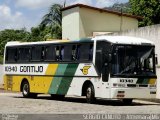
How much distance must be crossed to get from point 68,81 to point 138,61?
425 cm

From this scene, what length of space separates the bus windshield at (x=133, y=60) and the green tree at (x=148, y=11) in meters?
28.9

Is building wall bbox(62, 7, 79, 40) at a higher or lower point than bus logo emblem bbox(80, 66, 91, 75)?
higher

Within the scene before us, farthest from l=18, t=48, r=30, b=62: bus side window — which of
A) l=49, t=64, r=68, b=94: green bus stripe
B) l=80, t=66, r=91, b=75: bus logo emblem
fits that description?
l=80, t=66, r=91, b=75: bus logo emblem

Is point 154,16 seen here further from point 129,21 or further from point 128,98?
point 128,98

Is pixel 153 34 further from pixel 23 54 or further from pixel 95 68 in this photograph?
pixel 23 54

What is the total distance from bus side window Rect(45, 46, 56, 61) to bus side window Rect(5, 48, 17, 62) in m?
3.52

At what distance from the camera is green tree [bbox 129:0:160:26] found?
52081 mm

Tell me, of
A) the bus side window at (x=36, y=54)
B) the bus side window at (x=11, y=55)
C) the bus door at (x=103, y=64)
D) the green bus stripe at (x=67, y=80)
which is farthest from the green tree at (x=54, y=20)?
the bus door at (x=103, y=64)

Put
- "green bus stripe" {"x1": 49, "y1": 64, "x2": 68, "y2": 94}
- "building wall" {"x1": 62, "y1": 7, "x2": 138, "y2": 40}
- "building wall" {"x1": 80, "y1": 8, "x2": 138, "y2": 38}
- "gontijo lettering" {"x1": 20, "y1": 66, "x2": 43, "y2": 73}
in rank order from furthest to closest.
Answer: "building wall" {"x1": 80, "y1": 8, "x2": 138, "y2": 38} → "building wall" {"x1": 62, "y1": 7, "x2": 138, "y2": 40} → "gontijo lettering" {"x1": 20, "y1": 66, "x2": 43, "y2": 73} → "green bus stripe" {"x1": 49, "y1": 64, "x2": 68, "y2": 94}

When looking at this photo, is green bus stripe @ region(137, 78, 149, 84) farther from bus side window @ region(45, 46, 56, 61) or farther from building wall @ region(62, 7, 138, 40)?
building wall @ region(62, 7, 138, 40)

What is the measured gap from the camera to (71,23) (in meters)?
43.4

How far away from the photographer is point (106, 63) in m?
22.6

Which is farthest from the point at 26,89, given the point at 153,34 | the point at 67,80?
the point at 153,34

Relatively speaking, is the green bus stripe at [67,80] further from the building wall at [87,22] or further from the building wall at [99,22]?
the building wall at [99,22]
